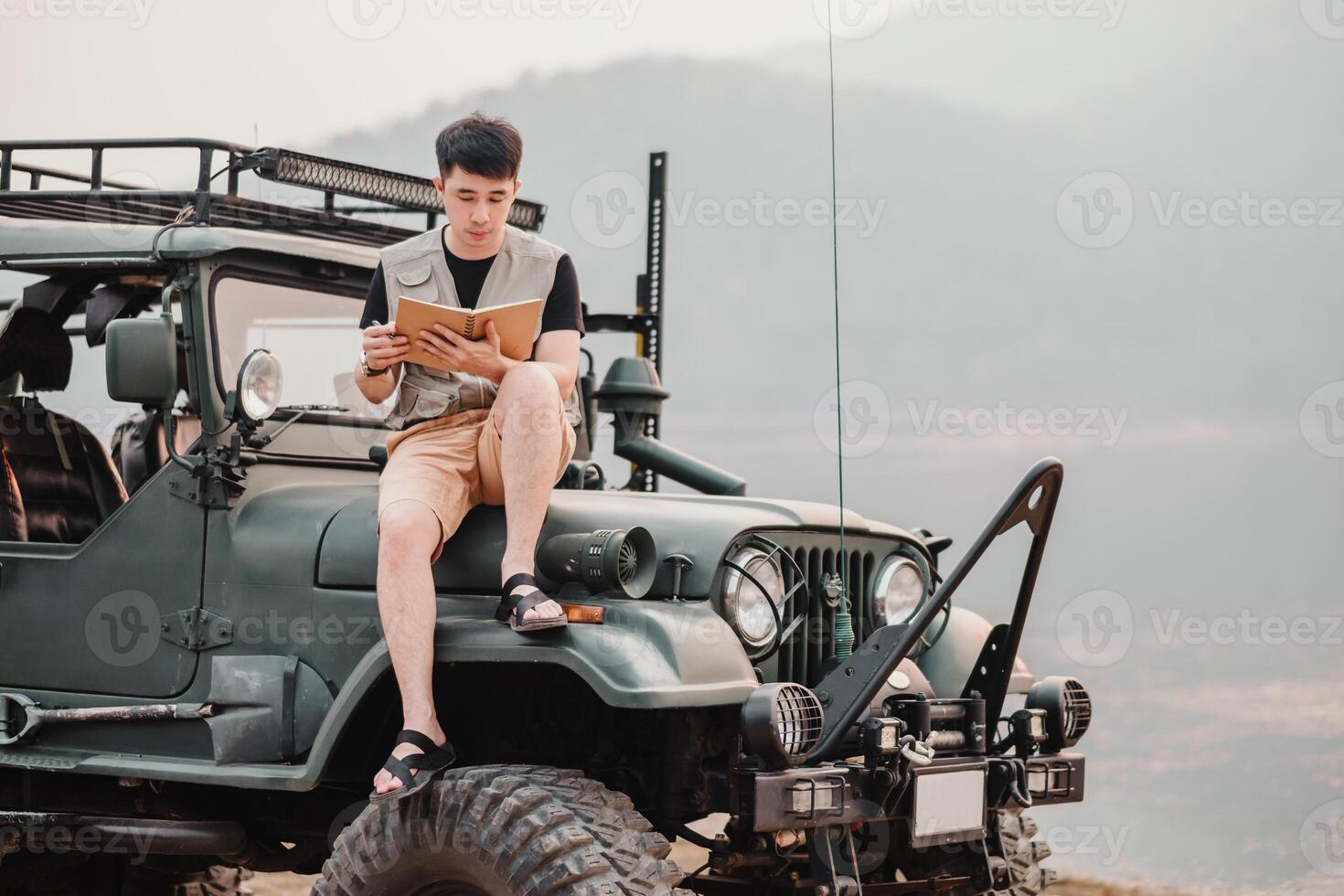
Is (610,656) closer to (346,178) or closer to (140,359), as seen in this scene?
(140,359)

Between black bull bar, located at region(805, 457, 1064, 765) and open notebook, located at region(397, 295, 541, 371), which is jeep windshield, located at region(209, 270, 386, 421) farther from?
black bull bar, located at region(805, 457, 1064, 765)

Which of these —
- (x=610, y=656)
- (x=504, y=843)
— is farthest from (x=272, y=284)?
(x=504, y=843)

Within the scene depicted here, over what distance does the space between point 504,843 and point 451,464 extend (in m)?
1.08

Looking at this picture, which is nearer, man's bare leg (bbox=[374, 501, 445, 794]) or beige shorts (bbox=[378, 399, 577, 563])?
man's bare leg (bbox=[374, 501, 445, 794])

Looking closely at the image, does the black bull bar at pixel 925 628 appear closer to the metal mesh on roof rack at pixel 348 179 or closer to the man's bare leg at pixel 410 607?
the man's bare leg at pixel 410 607

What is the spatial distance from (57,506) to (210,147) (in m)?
1.34

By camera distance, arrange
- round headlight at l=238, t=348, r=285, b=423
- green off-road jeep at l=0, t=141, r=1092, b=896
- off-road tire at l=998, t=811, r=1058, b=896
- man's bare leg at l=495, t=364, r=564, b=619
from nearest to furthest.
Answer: green off-road jeep at l=0, t=141, r=1092, b=896
man's bare leg at l=495, t=364, r=564, b=619
round headlight at l=238, t=348, r=285, b=423
off-road tire at l=998, t=811, r=1058, b=896

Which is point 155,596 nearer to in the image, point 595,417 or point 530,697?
point 530,697

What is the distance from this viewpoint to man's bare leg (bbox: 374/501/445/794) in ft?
14.1

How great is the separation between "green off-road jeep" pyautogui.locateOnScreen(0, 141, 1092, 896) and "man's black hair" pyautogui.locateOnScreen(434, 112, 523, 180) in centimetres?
97

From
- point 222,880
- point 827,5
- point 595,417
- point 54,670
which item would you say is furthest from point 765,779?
point 222,880

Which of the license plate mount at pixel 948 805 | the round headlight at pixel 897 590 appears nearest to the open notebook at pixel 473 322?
the round headlight at pixel 897 590

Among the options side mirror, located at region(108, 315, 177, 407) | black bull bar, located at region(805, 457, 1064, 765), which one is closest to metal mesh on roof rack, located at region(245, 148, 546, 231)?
side mirror, located at region(108, 315, 177, 407)

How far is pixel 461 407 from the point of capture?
4.81m
